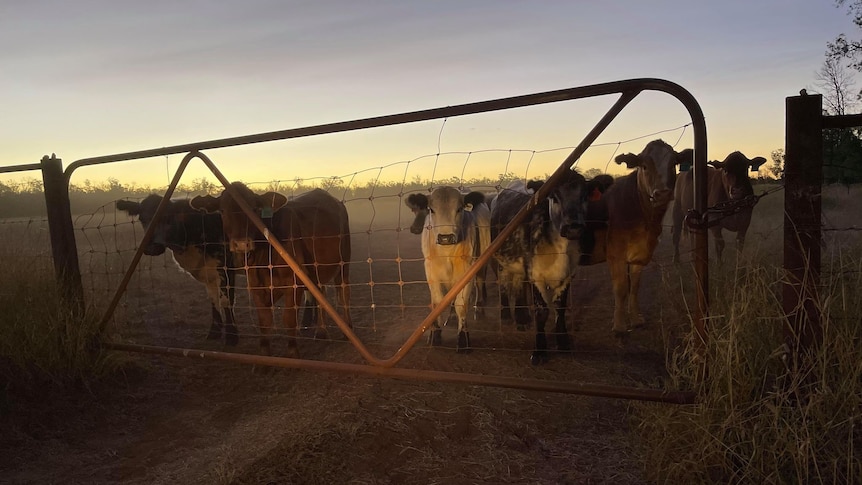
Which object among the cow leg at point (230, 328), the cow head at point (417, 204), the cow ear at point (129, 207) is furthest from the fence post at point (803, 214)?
the cow ear at point (129, 207)

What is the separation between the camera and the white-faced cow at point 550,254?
5.29 metres

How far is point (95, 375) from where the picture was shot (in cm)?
468

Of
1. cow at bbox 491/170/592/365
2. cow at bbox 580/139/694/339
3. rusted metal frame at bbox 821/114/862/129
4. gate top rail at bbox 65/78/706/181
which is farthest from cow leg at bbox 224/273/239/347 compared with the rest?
rusted metal frame at bbox 821/114/862/129

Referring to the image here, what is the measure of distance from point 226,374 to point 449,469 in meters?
2.81

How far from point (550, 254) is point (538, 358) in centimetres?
101

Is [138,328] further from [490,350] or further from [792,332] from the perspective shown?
[792,332]

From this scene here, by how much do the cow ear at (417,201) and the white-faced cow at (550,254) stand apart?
78 cm

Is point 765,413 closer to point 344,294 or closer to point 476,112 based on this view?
point 476,112

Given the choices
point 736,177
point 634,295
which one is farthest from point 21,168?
point 736,177

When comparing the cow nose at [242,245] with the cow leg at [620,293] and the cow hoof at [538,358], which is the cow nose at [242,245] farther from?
the cow leg at [620,293]

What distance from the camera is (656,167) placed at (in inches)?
226

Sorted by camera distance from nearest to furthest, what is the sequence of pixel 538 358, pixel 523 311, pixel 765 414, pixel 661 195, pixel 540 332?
1. pixel 765 414
2. pixel 538 358
3. pixel 540 332
4. pixel 661 195
5. pixel 523 311

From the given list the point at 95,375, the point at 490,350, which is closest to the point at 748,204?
the point at 490,350

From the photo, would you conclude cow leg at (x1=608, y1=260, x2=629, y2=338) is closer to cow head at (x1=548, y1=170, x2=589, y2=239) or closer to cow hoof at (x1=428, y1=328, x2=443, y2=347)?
cow head at (x1=548, y1=170, x2=589, y2=239)
